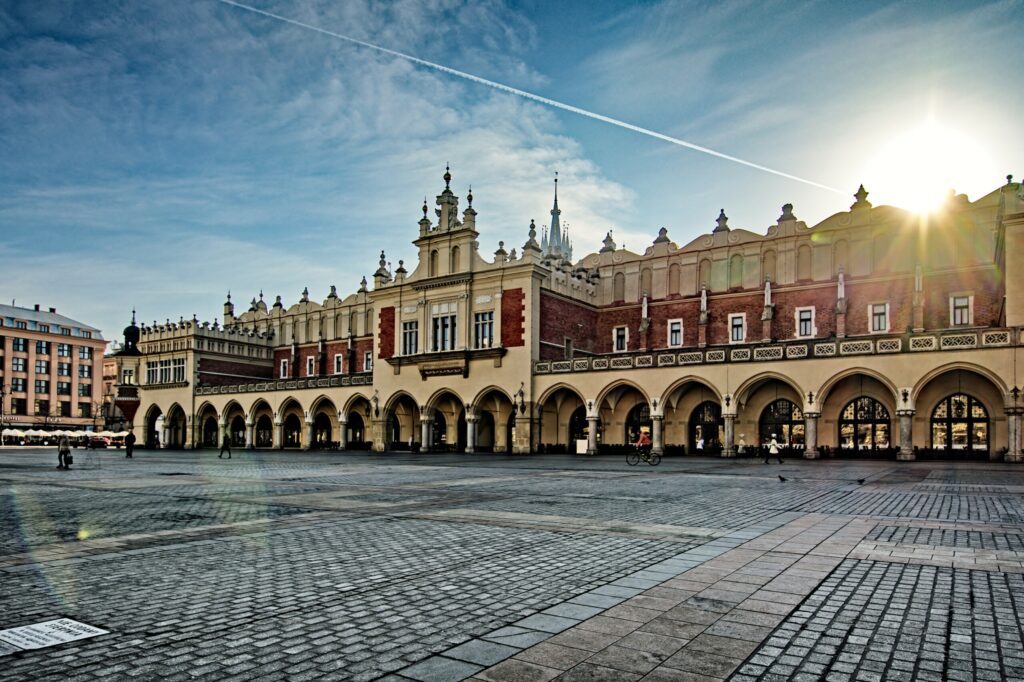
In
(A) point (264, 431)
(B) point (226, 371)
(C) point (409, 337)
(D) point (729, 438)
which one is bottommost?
(A) point (264, 431)

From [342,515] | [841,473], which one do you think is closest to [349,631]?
[342,515]

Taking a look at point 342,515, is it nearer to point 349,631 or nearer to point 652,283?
point 349,631

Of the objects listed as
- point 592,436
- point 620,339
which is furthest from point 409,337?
point 592,436

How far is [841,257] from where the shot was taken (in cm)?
4128

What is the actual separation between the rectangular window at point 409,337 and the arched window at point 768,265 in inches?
867

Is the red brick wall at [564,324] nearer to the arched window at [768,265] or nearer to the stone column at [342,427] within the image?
the arched window at [768,265]

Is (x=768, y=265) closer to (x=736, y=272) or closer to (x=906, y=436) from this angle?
(x=736, y=272)

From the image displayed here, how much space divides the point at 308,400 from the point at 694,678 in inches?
2095

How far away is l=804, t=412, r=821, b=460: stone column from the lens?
113 feet

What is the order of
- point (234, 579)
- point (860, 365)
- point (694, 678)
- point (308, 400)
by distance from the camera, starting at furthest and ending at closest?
point (308, 400) → point (860, 365) → point (234, 579) → point (694, 678)

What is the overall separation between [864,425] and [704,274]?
1382 centimetres

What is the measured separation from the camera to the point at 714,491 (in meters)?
17.0

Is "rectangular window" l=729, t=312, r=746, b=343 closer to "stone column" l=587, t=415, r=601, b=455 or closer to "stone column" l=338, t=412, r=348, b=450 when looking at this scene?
"stone column" l=587, t=415, r=601, b=455

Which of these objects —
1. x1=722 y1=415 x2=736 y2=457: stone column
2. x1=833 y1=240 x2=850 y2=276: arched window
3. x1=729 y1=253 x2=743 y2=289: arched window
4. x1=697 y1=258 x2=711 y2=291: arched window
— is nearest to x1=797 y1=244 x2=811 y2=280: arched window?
x1=833 y1=240 x2=850 y2=276: arched window
